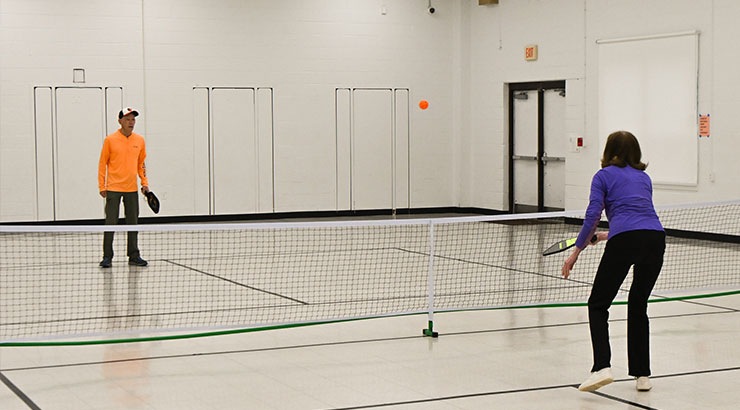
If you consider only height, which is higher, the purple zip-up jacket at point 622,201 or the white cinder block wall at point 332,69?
the white cinder block wall at point 332,69

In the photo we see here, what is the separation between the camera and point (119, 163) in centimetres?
1192

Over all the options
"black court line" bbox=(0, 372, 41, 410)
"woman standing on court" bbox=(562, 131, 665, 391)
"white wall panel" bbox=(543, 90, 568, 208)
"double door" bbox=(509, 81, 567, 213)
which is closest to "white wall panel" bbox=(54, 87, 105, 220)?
"double door" bbox=(509, 81, 567, 213)

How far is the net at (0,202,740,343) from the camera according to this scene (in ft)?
28.0

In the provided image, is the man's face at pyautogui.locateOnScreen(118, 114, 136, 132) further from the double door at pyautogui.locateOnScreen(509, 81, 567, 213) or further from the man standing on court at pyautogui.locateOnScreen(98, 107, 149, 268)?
the double door at pyautogui.locateOnScreen(509, 81, 567, 213)

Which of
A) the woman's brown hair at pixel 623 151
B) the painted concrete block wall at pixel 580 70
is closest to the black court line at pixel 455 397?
the woman's brown hair at pixel 623 151

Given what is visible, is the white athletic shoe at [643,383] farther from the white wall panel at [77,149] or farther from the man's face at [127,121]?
the white wall panel at [77,149]

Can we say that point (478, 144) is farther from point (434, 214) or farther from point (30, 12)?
point (30, 12)

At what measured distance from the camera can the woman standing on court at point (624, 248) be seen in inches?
237

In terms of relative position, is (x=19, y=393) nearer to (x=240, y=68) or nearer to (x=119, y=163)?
(x=119, y=163)

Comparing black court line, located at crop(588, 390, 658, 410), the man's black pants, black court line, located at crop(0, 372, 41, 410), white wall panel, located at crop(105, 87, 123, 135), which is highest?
white wall panel, located at crop(105, 87, 123, 135)

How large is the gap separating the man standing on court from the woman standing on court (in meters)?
7.16

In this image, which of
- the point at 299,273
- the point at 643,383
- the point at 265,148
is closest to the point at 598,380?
the point at 643,383

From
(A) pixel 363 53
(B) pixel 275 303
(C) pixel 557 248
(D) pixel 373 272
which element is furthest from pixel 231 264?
(A) pixel 363 53

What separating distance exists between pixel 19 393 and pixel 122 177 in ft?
19.9
